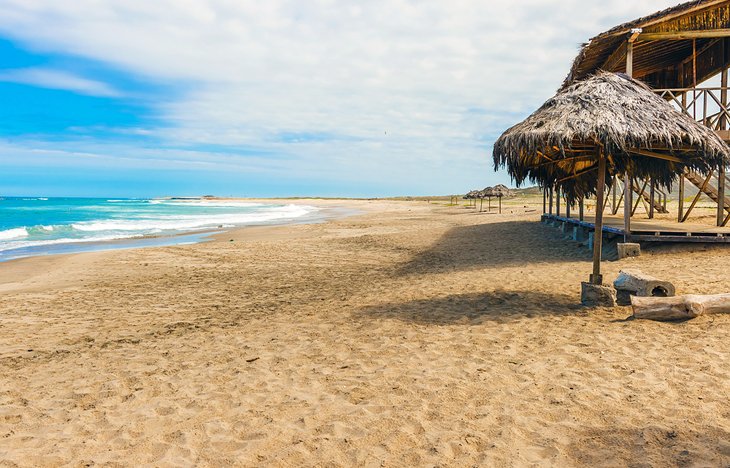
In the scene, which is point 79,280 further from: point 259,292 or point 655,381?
point 655,381

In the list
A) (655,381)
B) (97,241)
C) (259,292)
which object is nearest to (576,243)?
(259,292)

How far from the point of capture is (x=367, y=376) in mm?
4695

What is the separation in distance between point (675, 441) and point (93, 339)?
6.40 meters

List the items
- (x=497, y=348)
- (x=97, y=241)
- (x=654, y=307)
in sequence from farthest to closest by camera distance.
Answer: (x=97, y=241) → (x=654, y=307) → (x=497, y=348)

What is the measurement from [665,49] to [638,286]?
10.4m

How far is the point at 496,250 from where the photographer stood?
13.2 m

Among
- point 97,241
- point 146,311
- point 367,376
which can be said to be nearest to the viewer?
point 367,376

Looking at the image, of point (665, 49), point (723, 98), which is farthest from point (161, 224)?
point (723, 98)

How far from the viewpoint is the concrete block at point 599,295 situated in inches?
270

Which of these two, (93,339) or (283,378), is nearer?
(283,378)

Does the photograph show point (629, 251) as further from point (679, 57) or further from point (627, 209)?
point (679, 57)

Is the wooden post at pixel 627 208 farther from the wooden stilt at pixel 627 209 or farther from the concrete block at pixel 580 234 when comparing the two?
the concrete block at pixel 580 234

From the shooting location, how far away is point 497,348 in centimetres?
533

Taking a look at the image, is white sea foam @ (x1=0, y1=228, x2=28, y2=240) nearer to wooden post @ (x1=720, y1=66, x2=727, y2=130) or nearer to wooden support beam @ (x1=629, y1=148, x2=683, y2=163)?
wooden support beam @ (x1=629, y1=148, x2=683, y2=163)
